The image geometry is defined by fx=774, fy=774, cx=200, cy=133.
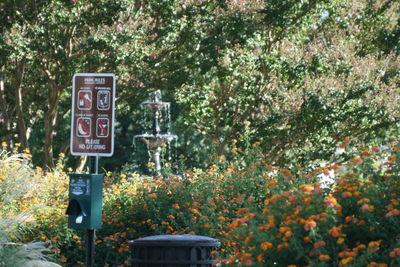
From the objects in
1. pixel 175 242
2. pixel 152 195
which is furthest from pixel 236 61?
pixel 175 242

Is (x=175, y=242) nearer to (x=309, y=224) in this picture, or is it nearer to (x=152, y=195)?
(x=309, y=224)

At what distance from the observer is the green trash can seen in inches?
278

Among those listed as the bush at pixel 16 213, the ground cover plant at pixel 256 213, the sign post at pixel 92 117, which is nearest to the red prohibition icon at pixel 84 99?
the sign post at pixel 92 117

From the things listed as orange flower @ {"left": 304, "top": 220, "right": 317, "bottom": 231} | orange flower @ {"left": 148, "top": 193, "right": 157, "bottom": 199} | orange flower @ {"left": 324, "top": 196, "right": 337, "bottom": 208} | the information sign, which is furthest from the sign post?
orange flower @ {"left": 304, "top": 220, "right": 317, "bottom": 231}

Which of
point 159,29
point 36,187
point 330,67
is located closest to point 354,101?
point 330,67

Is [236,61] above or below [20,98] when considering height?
above

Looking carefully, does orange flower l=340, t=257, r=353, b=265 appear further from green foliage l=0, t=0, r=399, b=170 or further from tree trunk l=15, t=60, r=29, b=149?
tree trunk l=15, t=60, r=29, b=149

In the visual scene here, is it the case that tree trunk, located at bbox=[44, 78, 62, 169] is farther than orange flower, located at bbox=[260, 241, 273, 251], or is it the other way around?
tree trunk, located at bbox=[44, 78, 62, 169]

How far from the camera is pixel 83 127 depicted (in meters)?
7.85

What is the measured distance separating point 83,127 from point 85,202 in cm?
76

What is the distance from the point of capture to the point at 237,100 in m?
20.4

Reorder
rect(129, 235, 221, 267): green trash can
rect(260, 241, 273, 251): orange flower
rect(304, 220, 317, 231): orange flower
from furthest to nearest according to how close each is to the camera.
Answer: rect(129, 235, 221, 267): green trash can → rect(260, 241, 273, 251): orange flower → rect(304, 220, 317, 231): orange flower

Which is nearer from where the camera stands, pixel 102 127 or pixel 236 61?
pixel 102 127

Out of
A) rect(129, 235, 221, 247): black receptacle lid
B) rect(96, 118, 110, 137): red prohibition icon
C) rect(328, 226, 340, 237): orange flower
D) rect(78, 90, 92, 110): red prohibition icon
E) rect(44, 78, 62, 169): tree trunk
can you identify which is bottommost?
rect(328, 226, 340, 237): orange flower
